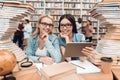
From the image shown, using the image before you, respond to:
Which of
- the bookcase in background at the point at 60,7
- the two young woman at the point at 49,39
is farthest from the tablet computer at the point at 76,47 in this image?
the bookcase in background at the point at 60,7

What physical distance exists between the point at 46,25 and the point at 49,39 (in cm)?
17

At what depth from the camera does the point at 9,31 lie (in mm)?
1439

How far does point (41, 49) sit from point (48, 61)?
1.84 ft

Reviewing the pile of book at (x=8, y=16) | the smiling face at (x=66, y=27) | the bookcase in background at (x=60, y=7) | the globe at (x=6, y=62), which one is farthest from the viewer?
the bookcase in background at (x=60, y=7)

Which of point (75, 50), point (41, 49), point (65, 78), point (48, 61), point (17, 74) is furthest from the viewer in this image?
point (41, 49)

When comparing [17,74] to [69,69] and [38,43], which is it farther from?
[38,43]

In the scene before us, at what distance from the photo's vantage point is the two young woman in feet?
7.18

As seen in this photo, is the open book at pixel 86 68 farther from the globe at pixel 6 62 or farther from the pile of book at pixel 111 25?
the globe at pixel 6 62

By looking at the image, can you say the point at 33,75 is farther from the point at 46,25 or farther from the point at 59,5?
the point at 59,5

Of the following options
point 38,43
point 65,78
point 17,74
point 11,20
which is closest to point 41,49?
point 38,43

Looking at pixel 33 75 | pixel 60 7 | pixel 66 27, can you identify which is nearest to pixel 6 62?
pixel 33 75

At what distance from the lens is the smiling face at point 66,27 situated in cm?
249

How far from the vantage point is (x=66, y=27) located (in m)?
2.53

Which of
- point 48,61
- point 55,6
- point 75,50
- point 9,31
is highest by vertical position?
point 55,6
